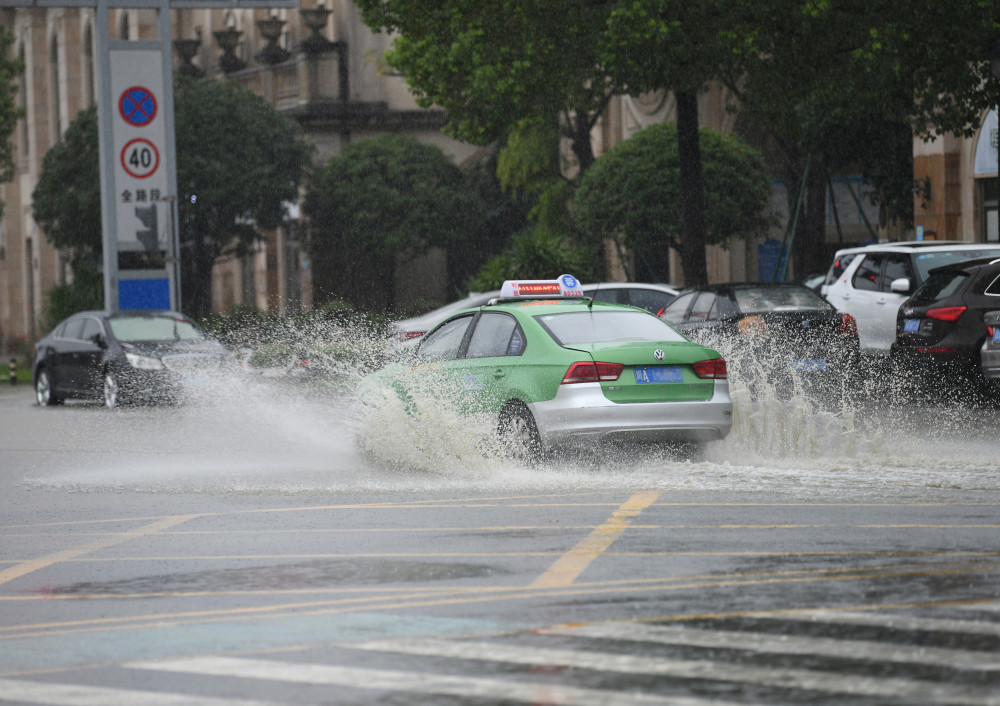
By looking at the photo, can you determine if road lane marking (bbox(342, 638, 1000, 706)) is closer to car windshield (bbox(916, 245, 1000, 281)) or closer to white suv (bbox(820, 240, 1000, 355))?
white suv (bbox(820, 240, 1000, 355))

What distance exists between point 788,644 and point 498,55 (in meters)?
19.3

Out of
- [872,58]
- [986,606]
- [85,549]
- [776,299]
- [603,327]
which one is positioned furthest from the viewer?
[872,58]

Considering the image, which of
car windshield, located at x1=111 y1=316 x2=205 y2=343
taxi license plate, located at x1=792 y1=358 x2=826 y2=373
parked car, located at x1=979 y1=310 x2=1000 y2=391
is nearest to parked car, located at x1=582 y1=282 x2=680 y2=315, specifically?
car windshield, located at x1=111 y1=316 x2=205 y2=343

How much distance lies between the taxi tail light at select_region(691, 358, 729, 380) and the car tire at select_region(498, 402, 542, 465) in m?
Result: 1.31

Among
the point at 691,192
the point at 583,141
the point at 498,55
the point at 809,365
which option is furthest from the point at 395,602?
the point at 583,141

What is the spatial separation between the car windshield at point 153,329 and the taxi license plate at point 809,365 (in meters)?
11.2

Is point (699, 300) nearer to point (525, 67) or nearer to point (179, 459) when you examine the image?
point (525, 67)

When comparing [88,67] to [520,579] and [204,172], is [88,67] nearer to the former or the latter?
[204,172]

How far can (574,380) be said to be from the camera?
13.0 m

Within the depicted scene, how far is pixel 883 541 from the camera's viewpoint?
29.2ft

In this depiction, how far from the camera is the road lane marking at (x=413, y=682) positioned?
5582mm

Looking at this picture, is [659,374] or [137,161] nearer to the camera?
[659,374]

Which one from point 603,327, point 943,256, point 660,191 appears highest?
point 660,191

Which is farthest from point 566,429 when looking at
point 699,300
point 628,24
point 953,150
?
point 953,150
